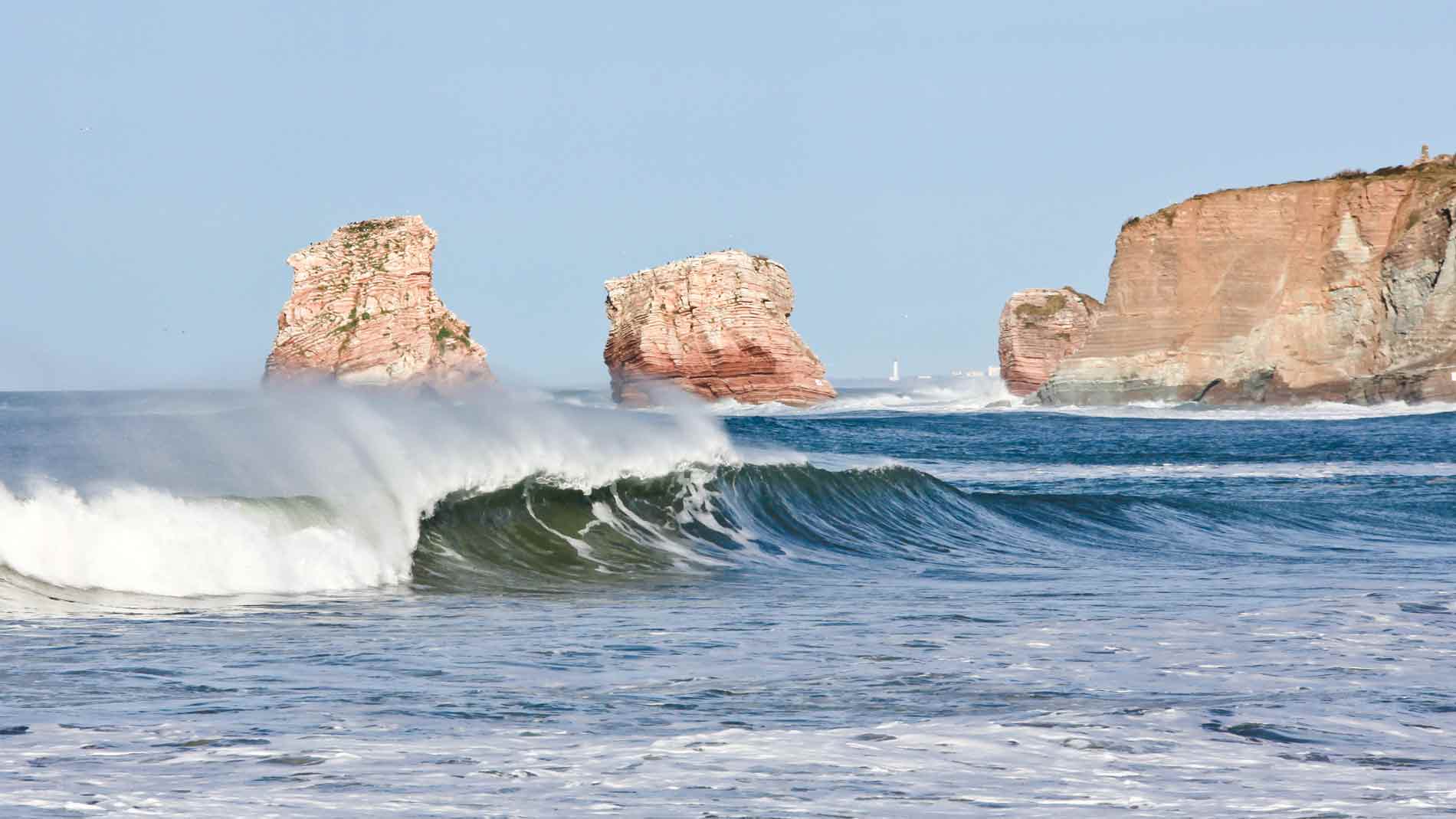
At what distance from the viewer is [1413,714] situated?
570cm

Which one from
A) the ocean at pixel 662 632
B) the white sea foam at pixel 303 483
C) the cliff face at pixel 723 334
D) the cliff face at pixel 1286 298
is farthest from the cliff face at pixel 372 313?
the white sea foam at pixel 303 483

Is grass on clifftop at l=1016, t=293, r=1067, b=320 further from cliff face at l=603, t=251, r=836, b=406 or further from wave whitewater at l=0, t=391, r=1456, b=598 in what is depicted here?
wave whitewater at l=0, t=391, r=1456, b=598

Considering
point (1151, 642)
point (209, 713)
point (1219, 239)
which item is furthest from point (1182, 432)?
point (209, 713)

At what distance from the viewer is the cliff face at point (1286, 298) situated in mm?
58625

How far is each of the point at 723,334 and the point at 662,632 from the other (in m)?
70.4

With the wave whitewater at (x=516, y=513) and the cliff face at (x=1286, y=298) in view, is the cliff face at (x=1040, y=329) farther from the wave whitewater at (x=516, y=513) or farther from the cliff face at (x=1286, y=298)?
the wave whitewater at (x=516, y=513)

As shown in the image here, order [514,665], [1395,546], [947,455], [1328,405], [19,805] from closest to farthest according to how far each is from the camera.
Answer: [19,805] → [514,665] → [1395,546] → [947,455] → [1328,405]

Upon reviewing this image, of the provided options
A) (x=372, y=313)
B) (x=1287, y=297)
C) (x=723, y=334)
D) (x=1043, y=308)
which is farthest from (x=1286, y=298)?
(x=372, y=313)

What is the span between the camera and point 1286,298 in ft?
208

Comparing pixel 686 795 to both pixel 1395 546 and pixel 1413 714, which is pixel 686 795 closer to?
pixel 1413 714

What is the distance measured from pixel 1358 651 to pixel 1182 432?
36.9 metres

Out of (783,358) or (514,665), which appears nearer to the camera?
(514,665)

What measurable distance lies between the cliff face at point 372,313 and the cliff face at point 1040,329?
36808mm

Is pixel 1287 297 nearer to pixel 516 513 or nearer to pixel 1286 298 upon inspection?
pixel 1286 298
